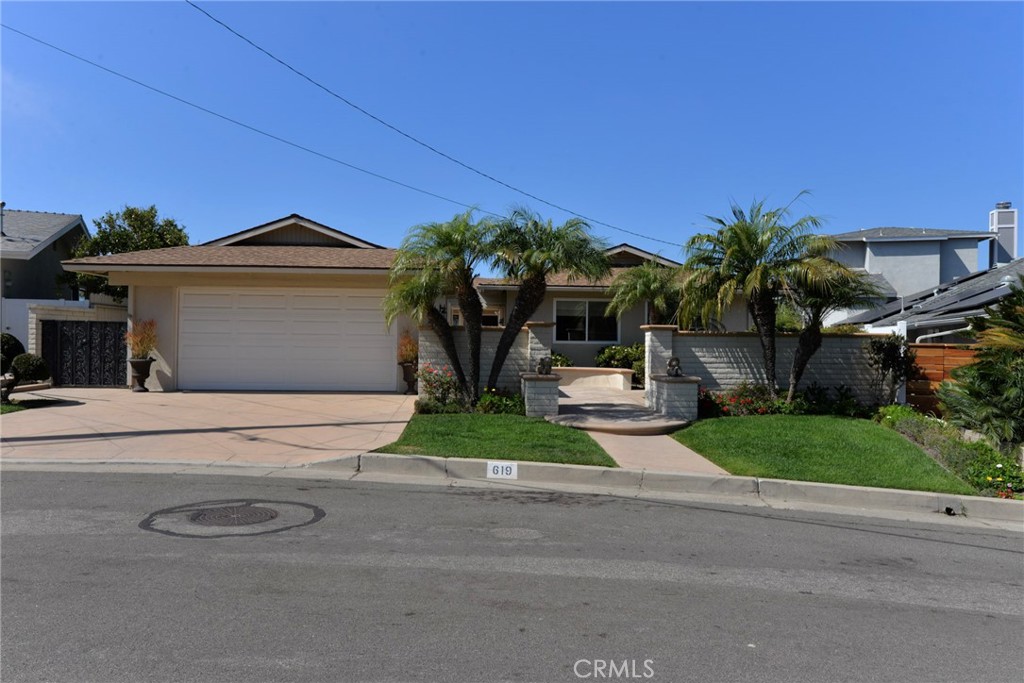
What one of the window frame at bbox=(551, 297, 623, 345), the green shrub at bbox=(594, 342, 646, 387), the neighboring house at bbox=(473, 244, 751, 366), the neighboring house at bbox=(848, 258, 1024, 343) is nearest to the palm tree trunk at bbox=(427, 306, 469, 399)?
the green shrub at bbox=(594, 342, 646, 387)

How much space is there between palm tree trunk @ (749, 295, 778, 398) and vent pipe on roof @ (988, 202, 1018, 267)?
25032mm

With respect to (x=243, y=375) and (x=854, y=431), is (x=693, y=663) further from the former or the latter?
(x=243, y=375)

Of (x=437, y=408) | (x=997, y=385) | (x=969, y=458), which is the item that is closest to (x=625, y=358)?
(x=437, y=408)

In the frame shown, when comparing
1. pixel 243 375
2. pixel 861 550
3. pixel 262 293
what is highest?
pixel 262 293

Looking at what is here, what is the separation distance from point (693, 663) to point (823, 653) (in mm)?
837

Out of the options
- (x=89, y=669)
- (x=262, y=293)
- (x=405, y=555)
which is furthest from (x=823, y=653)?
(x=262, y=293)

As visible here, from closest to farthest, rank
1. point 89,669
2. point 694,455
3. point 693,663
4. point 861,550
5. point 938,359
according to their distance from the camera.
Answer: point 89,669 → point 693,663 → point 861,550 → point 694,455 → point 938,359

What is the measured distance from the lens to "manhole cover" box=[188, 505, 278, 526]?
6.23 metres

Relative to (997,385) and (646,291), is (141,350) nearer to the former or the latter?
(646,291)

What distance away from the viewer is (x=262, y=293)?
1686 centimetres

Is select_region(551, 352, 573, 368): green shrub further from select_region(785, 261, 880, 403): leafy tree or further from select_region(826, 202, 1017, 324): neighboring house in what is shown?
select_region(826, 202, 1017, 324): neighboring house

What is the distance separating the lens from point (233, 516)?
21.1 feet

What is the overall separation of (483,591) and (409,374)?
39.7ft

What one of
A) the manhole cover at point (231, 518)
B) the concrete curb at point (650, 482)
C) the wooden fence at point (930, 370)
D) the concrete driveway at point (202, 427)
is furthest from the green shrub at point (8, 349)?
the wooden fence at point (930, 370)
